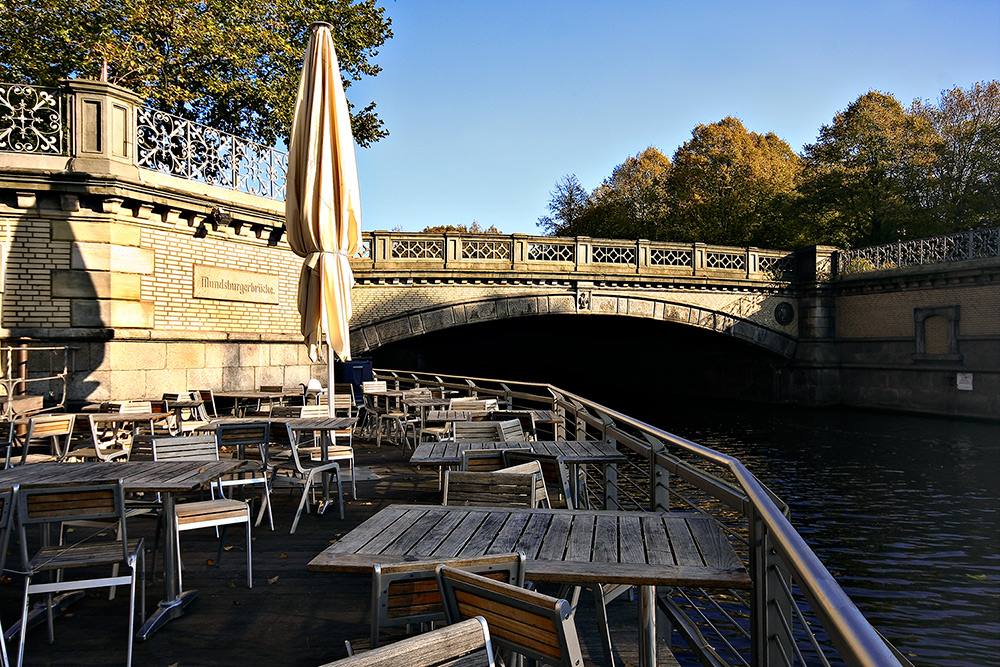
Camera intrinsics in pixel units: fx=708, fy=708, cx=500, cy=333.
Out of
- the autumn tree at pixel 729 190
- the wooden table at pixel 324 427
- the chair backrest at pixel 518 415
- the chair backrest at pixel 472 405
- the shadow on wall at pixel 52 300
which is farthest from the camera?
the autumn tree at pixel 729 190

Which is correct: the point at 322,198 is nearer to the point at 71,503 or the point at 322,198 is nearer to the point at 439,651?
the point at 71,503

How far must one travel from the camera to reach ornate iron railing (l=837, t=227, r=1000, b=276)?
1989cm

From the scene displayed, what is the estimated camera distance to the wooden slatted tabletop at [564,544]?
7.75ft

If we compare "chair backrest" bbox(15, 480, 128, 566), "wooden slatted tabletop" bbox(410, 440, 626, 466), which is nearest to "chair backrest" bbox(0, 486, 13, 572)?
"chair backrest" bbox(15, 480, 128, 566)

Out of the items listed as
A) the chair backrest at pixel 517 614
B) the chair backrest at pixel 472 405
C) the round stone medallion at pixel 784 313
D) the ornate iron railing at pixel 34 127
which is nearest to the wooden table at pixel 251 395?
the chair backrest at pixel 472 405

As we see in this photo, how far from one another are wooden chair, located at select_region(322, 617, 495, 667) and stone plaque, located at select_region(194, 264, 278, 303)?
11.1 metres

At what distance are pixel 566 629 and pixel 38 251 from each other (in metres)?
10.8

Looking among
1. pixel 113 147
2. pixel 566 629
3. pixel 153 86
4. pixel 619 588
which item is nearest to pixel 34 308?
pixel 113 147

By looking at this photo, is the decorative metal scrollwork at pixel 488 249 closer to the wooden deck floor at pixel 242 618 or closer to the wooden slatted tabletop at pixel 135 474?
the wooden deck floor at pixel 242 618

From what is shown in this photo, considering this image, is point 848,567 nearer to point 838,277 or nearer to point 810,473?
point 810,473

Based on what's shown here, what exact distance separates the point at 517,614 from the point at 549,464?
11.1 feet

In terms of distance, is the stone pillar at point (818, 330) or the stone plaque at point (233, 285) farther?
the stone pillar at point (818, 330)

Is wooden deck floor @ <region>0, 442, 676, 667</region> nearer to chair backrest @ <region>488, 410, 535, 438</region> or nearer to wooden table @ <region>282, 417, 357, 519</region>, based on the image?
wooden table @ <region>282, 417, 357, 519</region>

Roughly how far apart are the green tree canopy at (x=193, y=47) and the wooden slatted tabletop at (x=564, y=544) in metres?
12.6
